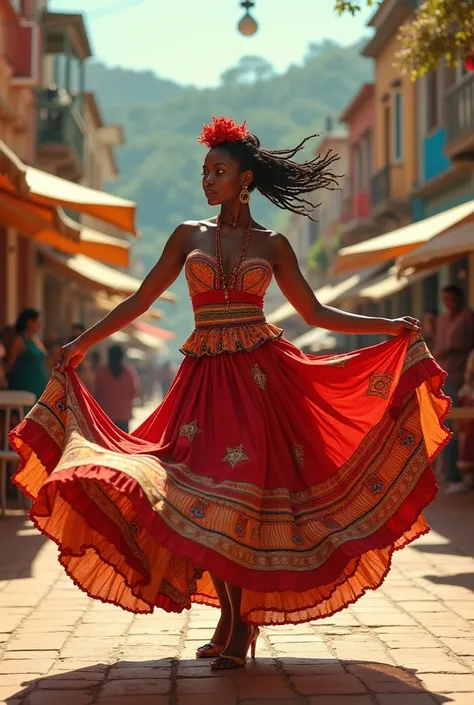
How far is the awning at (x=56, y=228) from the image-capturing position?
12875 millimetres

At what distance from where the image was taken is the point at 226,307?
215 inches

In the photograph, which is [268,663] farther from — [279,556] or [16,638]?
[16,638]

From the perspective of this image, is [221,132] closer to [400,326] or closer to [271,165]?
[271,165]

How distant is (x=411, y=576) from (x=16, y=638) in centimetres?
268

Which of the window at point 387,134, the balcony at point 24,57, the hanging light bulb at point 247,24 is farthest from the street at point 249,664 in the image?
the window at point 387,134

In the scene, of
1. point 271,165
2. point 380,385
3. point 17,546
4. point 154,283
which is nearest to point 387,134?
point 17,546

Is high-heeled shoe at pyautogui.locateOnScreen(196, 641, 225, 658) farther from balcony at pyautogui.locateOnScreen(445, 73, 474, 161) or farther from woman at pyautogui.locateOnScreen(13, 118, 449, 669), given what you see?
balcony at pyautogui.locateOnScreen(445, 73, 474, 161)

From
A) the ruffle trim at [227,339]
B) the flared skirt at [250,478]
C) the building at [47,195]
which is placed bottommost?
the flared skirt at [250,478]

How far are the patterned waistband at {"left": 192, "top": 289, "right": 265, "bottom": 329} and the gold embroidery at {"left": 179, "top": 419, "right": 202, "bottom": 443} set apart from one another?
0.42 m

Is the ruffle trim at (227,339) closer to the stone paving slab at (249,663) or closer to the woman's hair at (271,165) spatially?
the woman's hair at (271,165)

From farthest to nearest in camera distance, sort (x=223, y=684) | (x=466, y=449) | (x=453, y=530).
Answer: (x=466, y=449), (x=453, y=530), (x=223, y=684)

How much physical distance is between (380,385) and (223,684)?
1.45m

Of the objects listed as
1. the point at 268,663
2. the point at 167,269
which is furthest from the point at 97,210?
the point at 268,663

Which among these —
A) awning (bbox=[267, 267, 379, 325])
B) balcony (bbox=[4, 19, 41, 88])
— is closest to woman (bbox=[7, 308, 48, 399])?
balcony (bbox=[4, 19, 41, 88])
